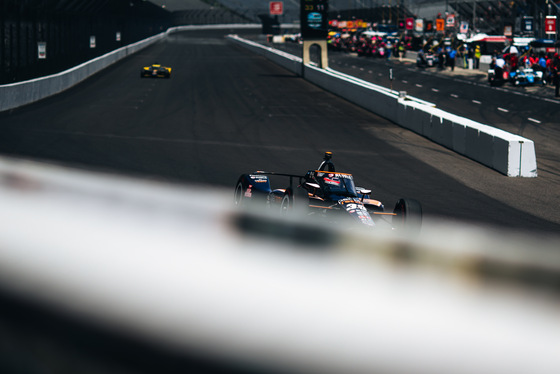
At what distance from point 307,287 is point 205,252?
0.37 metres

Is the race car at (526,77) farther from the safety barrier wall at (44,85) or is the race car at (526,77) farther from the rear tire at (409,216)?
the rear tire at (409,216)

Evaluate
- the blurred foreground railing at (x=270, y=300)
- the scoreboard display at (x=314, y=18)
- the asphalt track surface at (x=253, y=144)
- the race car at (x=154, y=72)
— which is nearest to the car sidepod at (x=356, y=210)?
the asphalt track surface at (x=253, y=144)

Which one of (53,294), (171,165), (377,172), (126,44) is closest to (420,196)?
(377,172)

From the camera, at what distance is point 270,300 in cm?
209

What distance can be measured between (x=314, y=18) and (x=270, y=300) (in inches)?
1987

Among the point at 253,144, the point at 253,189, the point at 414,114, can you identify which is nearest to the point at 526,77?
the point at 414,114

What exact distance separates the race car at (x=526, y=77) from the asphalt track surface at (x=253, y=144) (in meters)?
10.7

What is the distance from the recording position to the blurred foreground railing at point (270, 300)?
6.39 feet

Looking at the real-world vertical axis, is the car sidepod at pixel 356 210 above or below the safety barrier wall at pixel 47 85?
below

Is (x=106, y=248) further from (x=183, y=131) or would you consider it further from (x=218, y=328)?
(x=183, y=131)

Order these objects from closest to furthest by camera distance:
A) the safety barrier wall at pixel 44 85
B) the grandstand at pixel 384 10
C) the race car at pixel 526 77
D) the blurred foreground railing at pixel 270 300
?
the blurred foreground railing at pixel 270 300
the safety barrier wall at pixel 44 85
the race car at pixel 526 77
the grandstand at pixel 384 10

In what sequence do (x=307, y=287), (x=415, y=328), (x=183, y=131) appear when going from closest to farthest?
(x=415, y=328) < (x=307, y=287) < (x=183, y=131)

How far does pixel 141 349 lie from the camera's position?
206cm

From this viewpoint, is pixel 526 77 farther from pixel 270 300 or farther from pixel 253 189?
pixel 270 300
